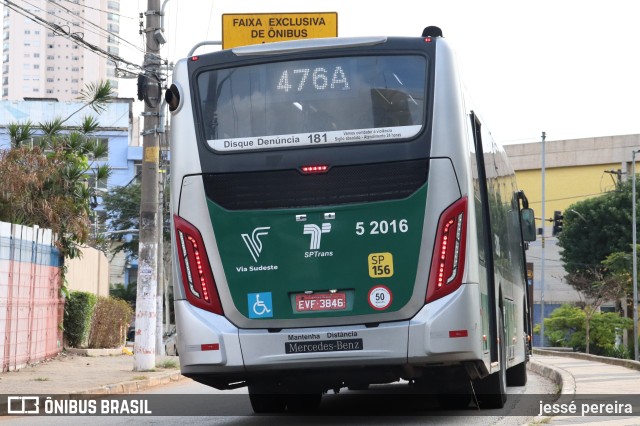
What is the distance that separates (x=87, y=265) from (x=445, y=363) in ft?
76.3

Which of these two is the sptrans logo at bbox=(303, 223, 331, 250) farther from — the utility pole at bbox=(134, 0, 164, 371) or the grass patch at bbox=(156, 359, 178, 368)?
the grass patch at bbox=(156, 359, 178, 368)

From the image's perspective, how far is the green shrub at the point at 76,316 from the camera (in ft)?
87.6

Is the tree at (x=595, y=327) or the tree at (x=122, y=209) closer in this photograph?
the tree at (x=595, y=327)

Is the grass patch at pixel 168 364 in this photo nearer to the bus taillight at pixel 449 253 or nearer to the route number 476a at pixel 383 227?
the route number 476a at pixel 383 227

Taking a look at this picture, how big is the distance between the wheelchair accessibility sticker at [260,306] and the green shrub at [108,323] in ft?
67.1

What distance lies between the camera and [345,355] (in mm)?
9523

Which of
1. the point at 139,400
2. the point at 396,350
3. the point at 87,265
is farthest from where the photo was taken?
the point at 87,265

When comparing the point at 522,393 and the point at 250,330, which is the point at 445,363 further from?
A: the point at 522,393

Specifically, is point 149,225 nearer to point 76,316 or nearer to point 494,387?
point 76,316

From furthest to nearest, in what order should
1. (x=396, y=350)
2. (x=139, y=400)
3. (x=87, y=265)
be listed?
(x=87, y=265), (x=139, y=400), (x=396, y=350)

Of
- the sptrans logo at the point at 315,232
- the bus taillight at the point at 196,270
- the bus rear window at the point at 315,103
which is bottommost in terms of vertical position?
the bus taillight at the point at 196,270

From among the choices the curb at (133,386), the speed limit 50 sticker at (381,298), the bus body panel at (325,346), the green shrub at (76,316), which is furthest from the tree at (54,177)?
the speed limit 50 sticker at (381,298)

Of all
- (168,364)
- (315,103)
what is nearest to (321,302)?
(315,103)

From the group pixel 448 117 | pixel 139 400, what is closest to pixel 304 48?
pixel 448 117
